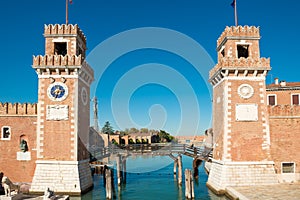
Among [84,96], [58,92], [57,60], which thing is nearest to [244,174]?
[84,96]

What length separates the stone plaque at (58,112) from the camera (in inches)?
874

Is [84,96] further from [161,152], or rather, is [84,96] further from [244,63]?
[244,63]

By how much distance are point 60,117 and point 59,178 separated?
443 centimetres

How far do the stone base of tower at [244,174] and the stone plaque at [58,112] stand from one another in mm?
12147

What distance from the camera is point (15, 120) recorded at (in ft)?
77.5

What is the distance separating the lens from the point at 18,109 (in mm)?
23688

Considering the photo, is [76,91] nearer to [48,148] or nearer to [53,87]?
[53,87]

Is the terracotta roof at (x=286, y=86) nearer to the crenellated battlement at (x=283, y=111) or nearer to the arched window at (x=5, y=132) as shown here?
the crenellated battlement at (x=283, y=111)

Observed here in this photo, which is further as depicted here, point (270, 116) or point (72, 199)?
point (270, 116)

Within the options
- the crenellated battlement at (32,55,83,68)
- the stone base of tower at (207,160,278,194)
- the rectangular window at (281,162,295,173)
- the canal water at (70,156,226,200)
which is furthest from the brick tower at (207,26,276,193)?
the crenellated battlement at (32,55,83,68)

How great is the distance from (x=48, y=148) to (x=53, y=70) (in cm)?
586

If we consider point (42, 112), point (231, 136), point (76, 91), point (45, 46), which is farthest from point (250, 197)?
point (45, 46)

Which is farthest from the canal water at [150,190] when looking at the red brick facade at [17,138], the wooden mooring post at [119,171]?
the red brick facade at [17,138]

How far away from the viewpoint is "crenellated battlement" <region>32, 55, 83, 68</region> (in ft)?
72.6
